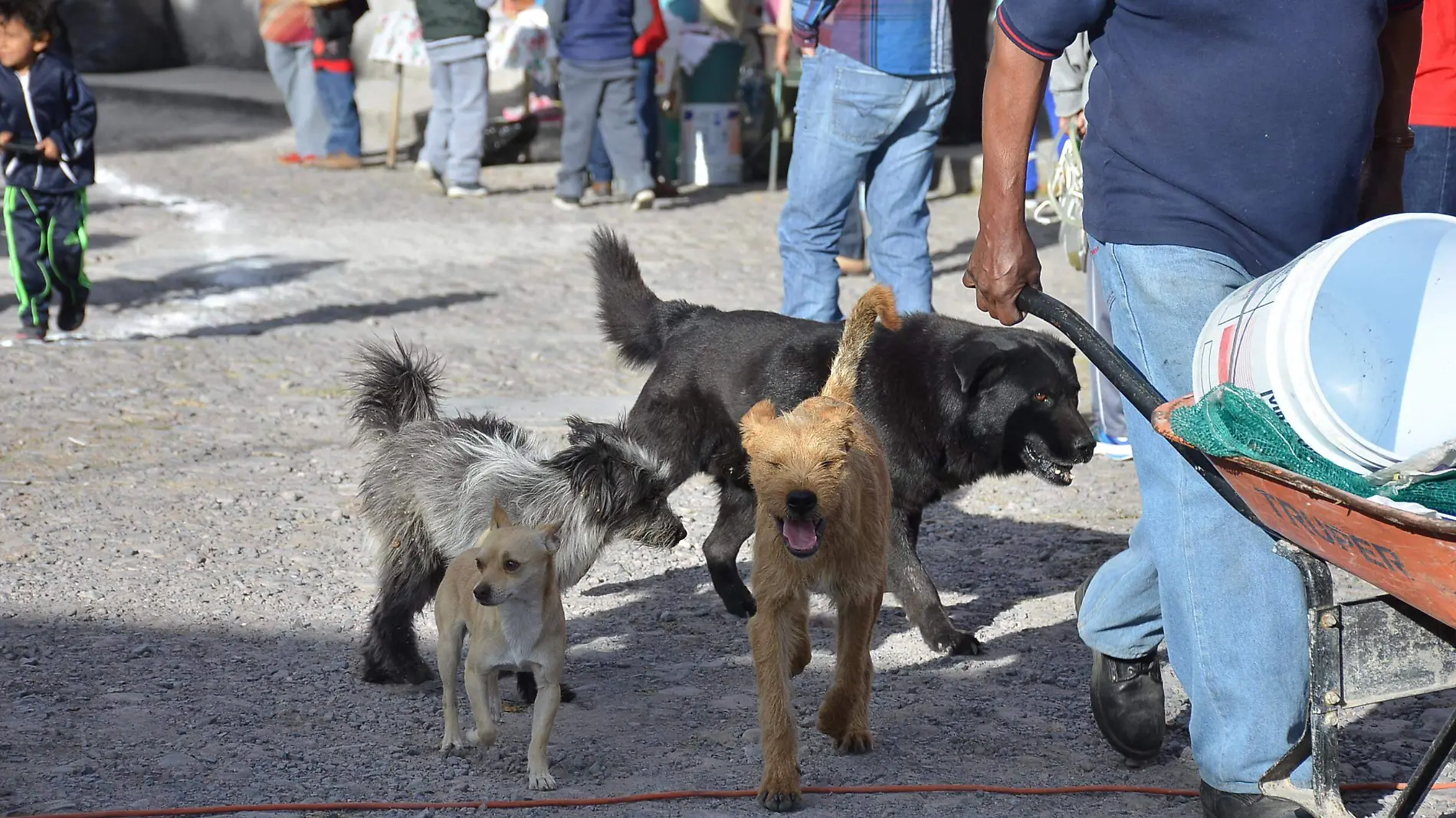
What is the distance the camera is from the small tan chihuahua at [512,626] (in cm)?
361

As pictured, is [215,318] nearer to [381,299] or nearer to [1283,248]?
[381,299]

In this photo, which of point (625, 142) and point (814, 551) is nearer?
point (814, 551)

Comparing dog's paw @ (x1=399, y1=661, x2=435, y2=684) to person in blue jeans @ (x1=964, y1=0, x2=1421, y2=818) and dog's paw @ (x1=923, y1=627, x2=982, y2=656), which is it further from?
person in blue jeans @ (x1=964, y1=0, x2=1421, y2=818)

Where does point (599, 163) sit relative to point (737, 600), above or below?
below

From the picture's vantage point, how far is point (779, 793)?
3.55 metres

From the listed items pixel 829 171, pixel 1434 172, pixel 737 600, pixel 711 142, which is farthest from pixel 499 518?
pixel 711 142

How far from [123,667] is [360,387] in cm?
106

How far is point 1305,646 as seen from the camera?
3.13 meters

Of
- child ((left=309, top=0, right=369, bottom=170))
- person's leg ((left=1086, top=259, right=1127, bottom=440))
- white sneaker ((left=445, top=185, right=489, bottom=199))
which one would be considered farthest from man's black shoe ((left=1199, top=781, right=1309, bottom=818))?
child ((left=309, top=0, right=369, bottom=170))

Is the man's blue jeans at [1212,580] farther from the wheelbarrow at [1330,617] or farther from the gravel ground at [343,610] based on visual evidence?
the gravel ground at [343,610]

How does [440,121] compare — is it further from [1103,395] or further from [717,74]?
[1103,395]

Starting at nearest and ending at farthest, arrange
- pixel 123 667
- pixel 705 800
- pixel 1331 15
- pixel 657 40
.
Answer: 1. pixel 1331 15
2. pixel 705 800
3. pixel 123 667
4. pixel 657 40

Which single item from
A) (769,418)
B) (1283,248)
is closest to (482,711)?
(769,418)

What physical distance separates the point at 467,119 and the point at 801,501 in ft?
34.6
